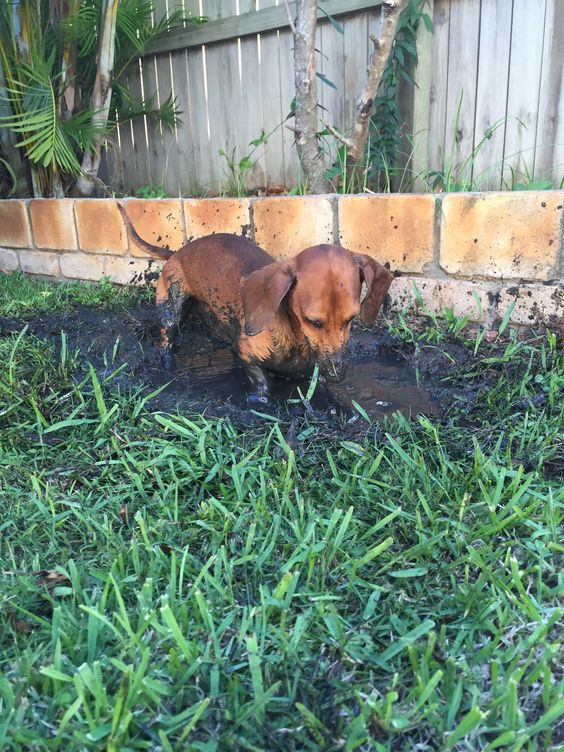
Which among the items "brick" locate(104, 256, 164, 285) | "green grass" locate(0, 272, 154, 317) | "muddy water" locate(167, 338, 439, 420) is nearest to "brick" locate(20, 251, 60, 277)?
"green grass" locate(0, 272, 154, 317)

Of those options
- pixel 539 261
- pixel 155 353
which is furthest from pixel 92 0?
pixel 539 261

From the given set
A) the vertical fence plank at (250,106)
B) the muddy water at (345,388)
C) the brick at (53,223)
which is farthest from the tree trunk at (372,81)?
the brick at (53,223)

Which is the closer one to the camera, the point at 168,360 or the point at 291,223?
the point at 168,360

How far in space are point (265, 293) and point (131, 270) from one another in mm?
2771

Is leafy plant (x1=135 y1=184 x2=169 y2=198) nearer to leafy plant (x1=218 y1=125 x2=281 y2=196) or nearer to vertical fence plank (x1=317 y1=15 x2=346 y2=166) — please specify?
leafy plant (x1=218 y1=125 x2=281 y2=196)

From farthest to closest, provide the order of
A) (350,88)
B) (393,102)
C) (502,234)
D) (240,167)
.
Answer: (240,167) < (350,88) < (393,102) < (502,234)

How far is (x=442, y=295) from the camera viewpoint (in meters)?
3.65

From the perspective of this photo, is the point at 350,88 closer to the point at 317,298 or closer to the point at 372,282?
the point at 372,282

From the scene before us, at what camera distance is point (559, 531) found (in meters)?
1.69

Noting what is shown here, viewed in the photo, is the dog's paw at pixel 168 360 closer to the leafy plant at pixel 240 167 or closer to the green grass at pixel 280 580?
the green grass at pixel 280 580

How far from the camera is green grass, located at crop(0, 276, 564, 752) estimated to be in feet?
3.79

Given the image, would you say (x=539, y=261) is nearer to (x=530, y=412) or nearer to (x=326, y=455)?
(x=530, y=412)

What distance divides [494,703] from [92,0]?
6.01 metres

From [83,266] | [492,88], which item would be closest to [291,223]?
[492,88]
